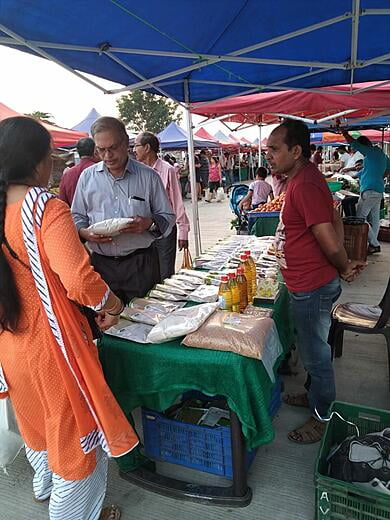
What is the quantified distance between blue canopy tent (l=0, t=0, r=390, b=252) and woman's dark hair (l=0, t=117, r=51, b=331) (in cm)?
111

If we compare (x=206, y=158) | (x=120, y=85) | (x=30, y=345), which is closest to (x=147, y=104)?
(x=206, y=158)

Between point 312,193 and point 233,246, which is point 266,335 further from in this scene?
point 233,246

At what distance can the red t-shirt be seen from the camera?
6.38ft

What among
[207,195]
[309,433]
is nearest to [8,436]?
[309,433]

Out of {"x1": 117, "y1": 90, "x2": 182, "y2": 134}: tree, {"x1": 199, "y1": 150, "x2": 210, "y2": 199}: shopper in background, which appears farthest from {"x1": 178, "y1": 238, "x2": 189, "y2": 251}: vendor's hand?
{"x1": 117, "y1": 90, "x2": 182, "y2": 134}: tree

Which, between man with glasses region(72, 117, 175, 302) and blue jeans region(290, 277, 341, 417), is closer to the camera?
blue jeans region(290, 277, 341, 417)

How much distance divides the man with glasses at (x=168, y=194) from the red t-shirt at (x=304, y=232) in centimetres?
187

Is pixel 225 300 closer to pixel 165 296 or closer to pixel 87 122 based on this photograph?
pixel 165 296

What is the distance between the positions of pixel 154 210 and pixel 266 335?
1214mm

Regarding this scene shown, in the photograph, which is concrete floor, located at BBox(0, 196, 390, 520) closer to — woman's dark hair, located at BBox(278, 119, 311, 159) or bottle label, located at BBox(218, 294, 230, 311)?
bottle label, located at BBox(218, 294, 230, 311)

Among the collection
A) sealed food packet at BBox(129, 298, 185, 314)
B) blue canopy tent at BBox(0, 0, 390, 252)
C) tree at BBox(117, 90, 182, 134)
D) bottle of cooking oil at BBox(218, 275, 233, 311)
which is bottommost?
sealed food packet at BBox(129, 298, 185, 314)

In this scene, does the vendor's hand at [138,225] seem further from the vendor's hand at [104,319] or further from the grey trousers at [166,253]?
the grey trousers at [166,253]

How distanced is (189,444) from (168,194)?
261cm

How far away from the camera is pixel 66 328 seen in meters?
1.46
